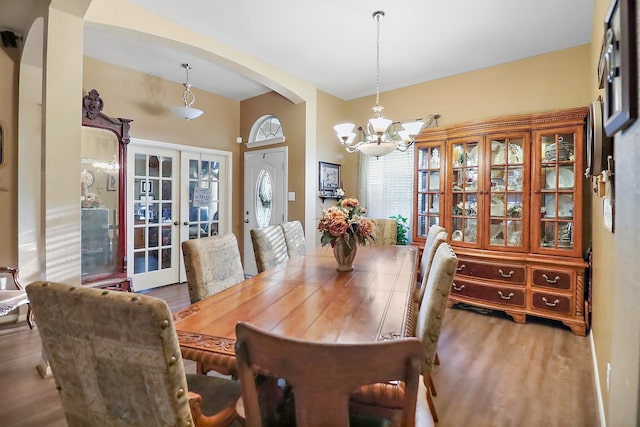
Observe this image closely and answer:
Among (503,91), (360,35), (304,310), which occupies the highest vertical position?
(360,35)

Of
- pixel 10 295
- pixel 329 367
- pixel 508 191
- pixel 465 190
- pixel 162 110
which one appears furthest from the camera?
pixel 162 110

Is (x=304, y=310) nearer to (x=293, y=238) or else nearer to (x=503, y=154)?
(x=293, y=238)

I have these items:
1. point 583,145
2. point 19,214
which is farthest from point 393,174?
point 19,214

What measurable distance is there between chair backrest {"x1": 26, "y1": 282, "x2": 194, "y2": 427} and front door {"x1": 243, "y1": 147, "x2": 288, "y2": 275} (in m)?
3.69

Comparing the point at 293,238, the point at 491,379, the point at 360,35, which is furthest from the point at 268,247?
the point at 360,35

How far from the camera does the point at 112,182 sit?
3.73 metres

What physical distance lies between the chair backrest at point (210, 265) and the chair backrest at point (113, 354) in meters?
0.85

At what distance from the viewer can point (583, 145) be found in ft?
9.29

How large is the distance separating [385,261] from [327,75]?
262 centimetres

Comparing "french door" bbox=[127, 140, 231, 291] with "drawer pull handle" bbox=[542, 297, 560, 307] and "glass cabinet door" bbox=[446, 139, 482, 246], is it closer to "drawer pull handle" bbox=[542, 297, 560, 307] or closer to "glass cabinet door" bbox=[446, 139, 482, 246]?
"glass cabinet door" bbox=[446, 139, 482, 246]

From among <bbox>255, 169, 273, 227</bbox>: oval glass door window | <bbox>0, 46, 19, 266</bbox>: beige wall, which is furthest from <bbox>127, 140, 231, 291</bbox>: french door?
<bbox>0, 46, 19, 266</bbox>: beige wall

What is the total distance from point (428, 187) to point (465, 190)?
0.43 metres

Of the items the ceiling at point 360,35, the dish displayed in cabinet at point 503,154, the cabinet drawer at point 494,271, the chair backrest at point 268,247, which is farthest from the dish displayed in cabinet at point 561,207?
the chair backrest at point 268,247

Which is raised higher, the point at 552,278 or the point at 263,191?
the point at 263,191
